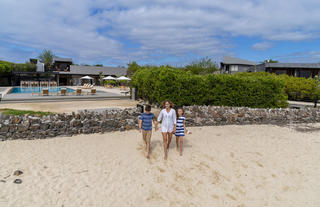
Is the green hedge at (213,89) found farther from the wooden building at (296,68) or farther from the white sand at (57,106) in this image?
the wooden building at (296,68)

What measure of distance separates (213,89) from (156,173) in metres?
8.58

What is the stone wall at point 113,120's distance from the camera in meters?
7.62

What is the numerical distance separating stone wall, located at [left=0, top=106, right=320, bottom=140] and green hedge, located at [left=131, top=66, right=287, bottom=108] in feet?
4.57

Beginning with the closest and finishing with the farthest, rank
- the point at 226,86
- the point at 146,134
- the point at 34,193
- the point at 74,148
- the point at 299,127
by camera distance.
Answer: the point at 34,193 < the point at 146,134 < the point at 74,148 < the point at 299,127 < the point at 226,86

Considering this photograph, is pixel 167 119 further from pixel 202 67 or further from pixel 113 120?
pixel 202 67

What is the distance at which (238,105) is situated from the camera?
1340 cm

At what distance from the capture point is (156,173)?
5.62m

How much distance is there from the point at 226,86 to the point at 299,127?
474 centimetres

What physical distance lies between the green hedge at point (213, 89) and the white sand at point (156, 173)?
425 cm

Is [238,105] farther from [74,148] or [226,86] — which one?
[74,148]

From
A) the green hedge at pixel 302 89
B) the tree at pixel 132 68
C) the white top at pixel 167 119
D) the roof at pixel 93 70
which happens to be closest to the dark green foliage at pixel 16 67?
the roof at pixel 93 70

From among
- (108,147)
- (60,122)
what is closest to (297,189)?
(108,147)

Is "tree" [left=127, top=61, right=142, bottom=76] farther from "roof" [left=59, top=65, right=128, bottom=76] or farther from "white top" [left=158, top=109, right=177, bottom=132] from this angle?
"white top" [left=158, top=109, right=177, bottom=132]

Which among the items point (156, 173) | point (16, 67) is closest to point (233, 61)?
point (156, 173)
